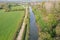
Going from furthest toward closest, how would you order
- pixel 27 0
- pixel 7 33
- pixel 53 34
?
pixel 27 0 < pixel 7 33 < pixel 53 34

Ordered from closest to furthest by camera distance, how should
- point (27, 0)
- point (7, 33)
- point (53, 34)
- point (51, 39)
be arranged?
point (51, 39) < point (53, 34) < point (7, 33) < point (27, 0)

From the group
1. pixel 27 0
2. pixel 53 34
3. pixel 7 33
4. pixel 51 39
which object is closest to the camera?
pixel 51 39

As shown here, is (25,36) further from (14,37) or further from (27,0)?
(27,0)

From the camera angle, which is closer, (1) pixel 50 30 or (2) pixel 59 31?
(2) pixel 59 31

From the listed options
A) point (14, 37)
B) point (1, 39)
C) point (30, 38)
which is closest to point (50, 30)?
point (30, 38)

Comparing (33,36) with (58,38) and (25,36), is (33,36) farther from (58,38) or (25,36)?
(58,38)

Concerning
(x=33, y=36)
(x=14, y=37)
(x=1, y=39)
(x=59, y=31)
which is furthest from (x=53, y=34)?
(x=1, y=39)

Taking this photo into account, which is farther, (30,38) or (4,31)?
(4,31)
